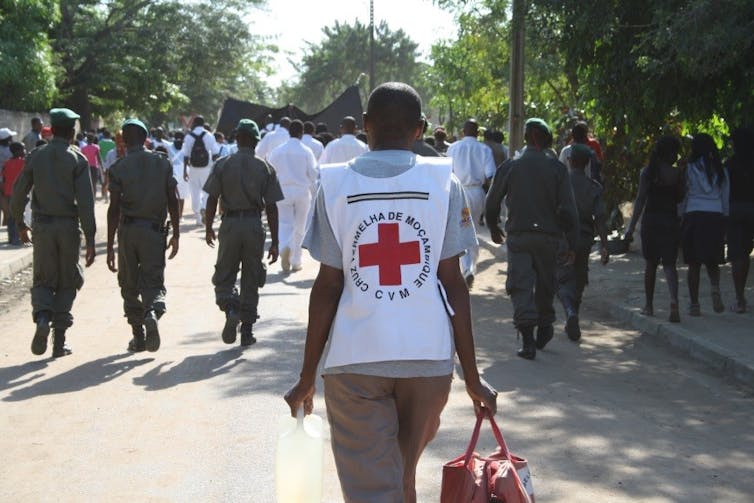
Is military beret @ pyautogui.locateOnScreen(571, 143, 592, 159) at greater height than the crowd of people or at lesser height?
greater

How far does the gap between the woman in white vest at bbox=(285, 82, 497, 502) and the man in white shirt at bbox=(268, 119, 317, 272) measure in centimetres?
1121

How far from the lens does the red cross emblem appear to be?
3.90 m

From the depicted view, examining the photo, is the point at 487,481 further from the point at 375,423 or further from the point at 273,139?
the point at 273,139

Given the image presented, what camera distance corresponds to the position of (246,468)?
606cm

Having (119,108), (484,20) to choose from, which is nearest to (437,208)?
(484,20)

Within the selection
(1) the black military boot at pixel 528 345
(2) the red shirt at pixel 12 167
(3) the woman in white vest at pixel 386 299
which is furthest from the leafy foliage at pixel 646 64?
(3) the woman in white vest at pixel 386 299

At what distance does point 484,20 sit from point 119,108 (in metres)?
22.1

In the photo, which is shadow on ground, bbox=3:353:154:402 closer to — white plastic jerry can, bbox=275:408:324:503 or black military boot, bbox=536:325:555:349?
black military boot, bbox=536:325:555:349

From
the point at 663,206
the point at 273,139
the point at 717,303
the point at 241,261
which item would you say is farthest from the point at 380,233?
the point at 273,139

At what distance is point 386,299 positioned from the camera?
3912 mm

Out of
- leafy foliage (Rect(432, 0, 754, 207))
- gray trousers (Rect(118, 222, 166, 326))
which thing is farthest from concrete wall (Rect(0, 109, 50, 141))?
gray trousers (Rect(118, 222, 166, 326))

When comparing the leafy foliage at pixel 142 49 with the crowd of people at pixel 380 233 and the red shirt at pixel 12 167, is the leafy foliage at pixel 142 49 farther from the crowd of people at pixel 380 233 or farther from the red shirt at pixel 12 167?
the red shirt at pixel 12 167

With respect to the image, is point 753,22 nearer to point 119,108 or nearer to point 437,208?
point 437,208

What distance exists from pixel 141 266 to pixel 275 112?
22.8 metres
